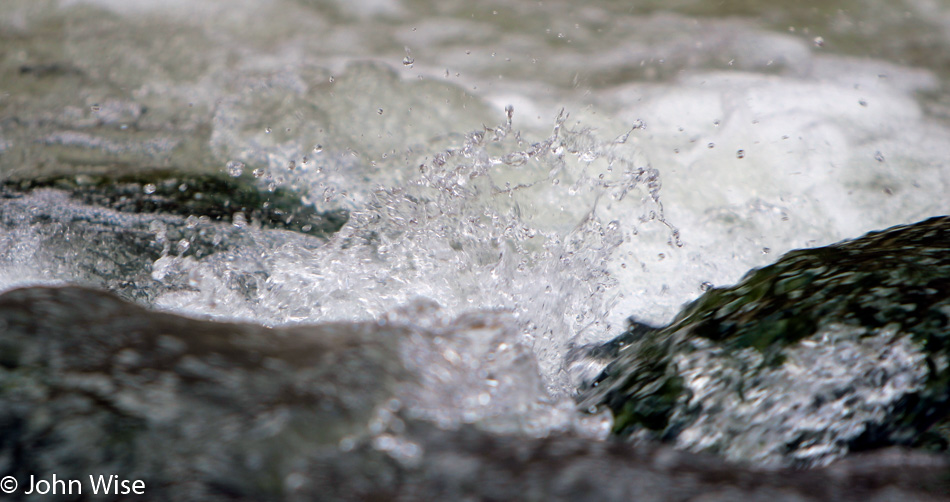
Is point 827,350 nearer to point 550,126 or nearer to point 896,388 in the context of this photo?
point 896,388

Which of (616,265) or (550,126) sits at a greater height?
(550,126)

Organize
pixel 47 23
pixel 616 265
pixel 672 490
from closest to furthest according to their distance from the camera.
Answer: pixel 672 490 < pixel 616 265 < pixel 47 23

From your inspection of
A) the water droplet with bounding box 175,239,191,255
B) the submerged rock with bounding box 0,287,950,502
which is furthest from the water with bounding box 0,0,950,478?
the submerged rock with bounding box 0,287,950,502

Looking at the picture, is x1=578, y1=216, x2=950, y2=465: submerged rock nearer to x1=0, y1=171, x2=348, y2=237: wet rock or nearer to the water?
the water

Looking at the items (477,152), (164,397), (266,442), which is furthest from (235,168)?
(266,442)

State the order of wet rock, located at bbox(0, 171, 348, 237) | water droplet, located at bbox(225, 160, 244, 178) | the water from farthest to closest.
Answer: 1. water droplet, located at bbox(225, 160, 244, 178)
2. wet rock, located at bbox(0, 171, 348, 237)
3. the water

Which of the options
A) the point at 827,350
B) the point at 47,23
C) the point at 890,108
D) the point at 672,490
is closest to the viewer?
the point at 672,490

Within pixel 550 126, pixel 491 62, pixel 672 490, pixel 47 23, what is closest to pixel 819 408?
pixel 672 490

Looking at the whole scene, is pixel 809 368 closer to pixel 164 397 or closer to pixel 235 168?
pixel 164 397
